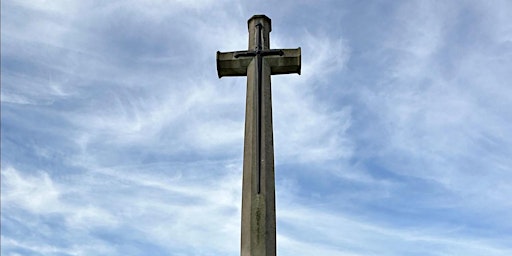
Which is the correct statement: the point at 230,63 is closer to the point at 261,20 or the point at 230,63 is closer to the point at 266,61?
the point at 266,61

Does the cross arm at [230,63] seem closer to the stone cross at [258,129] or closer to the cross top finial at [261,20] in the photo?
the stone cross at [258,129]

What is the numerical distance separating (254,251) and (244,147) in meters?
1.60

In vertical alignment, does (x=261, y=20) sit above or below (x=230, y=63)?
above

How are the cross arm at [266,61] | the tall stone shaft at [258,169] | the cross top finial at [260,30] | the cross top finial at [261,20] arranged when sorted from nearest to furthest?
1. the tall stone shaft at [258,169]
2. the cross arm at [266,61]
3. the cross top finial at [260,30]
4. the cross top finial at [261,20]

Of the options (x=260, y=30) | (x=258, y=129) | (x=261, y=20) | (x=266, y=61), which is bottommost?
(x=258, y=129)

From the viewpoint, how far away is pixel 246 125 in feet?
25.6

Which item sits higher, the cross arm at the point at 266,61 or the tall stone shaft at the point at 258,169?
the cross arm at the point at 266,61

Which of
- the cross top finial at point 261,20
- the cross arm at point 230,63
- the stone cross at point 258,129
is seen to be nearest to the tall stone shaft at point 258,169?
the stone cross at point 258,129

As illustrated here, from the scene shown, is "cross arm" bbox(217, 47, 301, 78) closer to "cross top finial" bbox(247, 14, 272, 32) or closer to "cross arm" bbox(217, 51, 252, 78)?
"cross arm" bbox(217, 51, 252, 78)

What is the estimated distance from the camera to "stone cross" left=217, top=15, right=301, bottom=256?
6.82m

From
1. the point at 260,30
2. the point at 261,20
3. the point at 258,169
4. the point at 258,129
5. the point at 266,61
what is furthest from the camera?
the point at 261,20

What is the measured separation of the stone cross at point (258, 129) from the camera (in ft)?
22.4

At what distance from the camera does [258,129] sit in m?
7.61

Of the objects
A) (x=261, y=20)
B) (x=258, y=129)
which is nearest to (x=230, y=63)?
(x=261, y=20)
